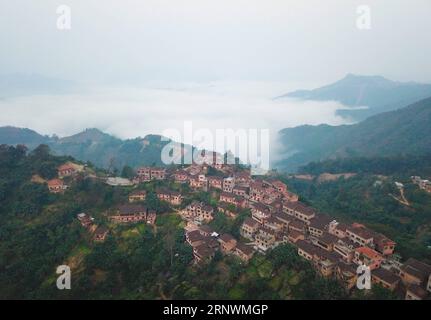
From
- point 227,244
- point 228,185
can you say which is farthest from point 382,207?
point 227,244

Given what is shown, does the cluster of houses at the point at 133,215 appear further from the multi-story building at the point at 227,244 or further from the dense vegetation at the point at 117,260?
the multi-story building at the point at 227,244

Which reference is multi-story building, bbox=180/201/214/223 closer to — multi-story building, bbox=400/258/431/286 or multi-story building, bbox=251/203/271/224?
multi-story building, bbox=251/203/271/224

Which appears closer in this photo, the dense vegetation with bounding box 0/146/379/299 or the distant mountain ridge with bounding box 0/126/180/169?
the dense vegetation with bounding box 0/146/379/299

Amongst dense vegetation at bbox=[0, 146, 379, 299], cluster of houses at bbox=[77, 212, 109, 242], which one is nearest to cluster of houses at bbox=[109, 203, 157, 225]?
dense vegetation at bbox=[0, 146, 379, 299]

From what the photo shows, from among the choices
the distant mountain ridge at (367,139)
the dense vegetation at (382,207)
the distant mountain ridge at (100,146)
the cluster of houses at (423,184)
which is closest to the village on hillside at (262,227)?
the dense vegetation at (382,207)

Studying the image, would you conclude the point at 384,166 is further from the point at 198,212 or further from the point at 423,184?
the point at 198,212
